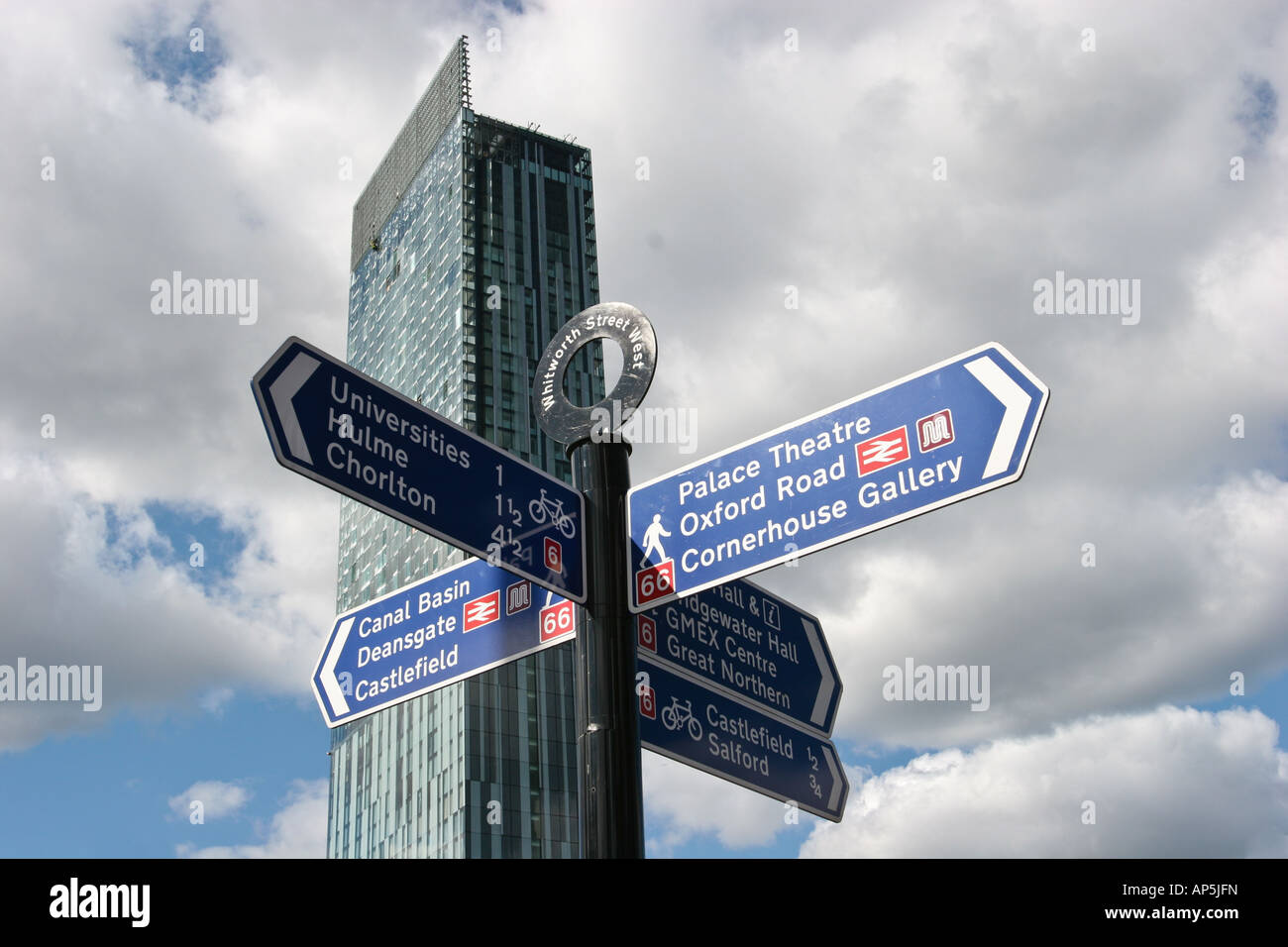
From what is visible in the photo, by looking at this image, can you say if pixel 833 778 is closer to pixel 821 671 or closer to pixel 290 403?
pixel 821 671

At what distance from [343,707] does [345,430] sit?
1.49 metres

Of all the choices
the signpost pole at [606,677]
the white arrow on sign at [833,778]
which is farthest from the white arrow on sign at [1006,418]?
the white arrow on sign at [833,778]

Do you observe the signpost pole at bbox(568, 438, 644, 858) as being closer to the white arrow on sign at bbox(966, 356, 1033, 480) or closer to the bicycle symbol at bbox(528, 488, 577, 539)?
the bicycle symbol at bbox(528, 488, 577, 539)

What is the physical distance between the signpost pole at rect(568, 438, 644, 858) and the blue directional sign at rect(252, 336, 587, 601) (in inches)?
3.2


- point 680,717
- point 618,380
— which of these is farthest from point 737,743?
point 618,380

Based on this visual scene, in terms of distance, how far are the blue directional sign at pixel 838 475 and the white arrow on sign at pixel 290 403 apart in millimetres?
1296

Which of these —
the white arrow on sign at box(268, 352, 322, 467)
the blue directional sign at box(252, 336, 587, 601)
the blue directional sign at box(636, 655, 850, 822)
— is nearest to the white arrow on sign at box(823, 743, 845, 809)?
the blue directional sign at box(636, 655, 850, 822)

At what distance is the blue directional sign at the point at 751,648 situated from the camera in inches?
193

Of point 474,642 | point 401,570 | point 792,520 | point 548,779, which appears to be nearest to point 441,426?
point 474,642

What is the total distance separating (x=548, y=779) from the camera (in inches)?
2896

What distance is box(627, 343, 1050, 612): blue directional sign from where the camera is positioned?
13.4ft

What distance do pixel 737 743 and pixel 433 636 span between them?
1.32 meters

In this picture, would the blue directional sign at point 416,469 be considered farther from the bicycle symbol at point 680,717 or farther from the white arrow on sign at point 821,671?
the white arrow on sign at point 821,671
